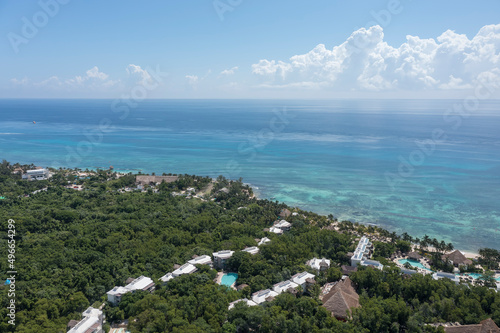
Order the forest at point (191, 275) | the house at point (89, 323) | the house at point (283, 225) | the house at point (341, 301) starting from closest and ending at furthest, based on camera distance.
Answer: the house at point (89, 323)
the forest at point (191, 275)
the house at point (341, 301)
the house at point (283, 225)

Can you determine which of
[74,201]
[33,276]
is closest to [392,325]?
[33,276]

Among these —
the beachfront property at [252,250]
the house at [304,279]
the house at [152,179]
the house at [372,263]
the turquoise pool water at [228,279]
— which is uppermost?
the house at [152,179]

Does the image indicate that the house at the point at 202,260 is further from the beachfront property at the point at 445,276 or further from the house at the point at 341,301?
the beachfront property at the point at 445,276

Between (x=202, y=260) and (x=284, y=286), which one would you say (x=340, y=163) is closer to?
(x=202, y=260)

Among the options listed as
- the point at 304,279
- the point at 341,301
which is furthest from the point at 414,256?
the point at 341,301

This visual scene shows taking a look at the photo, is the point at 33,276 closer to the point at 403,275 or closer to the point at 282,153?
the point at 403,275

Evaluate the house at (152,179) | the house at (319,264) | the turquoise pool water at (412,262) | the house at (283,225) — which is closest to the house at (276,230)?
the house at (283,225)

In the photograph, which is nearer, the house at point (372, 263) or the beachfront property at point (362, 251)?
the house at point (372, 263)
